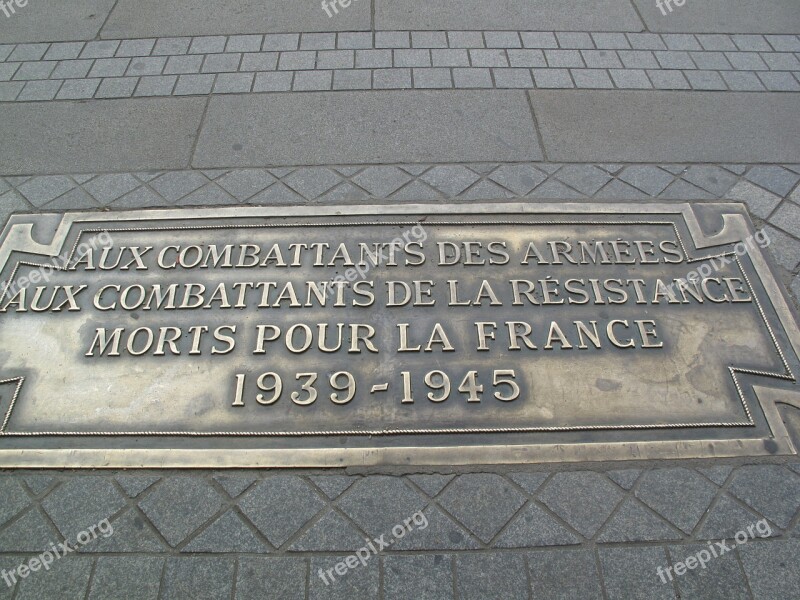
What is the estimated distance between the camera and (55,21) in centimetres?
497

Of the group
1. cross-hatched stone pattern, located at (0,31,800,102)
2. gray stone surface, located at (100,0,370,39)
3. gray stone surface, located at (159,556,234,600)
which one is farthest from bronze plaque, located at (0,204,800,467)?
gray stone surface, located at (100,0,370,39)

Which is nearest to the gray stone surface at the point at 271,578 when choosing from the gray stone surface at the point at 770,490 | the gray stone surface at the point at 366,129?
the gray stone surface at the point at 770,490

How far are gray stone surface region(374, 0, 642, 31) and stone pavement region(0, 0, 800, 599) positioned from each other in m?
0.03

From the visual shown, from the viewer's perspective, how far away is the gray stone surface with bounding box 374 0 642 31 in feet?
15.8

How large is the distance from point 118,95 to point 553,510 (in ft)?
14.1

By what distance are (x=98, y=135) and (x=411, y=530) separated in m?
3.55

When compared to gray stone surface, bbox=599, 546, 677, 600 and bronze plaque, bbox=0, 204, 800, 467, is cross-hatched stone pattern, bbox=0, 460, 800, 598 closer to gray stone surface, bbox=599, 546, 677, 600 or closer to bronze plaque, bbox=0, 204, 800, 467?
gray stone surface, bbox=599, 546, 677, 600

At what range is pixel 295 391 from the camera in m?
2.75

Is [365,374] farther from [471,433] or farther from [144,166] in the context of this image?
[144,166]

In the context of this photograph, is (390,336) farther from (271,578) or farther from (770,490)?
(770,490)

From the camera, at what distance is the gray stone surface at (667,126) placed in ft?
12.5

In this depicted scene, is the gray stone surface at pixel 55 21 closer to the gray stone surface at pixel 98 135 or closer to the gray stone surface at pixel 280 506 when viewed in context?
the gray stone surface at pixel 98 135

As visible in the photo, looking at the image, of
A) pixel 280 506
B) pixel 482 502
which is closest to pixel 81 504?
pixel 280 506

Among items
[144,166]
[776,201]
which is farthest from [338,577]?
[776,201]
